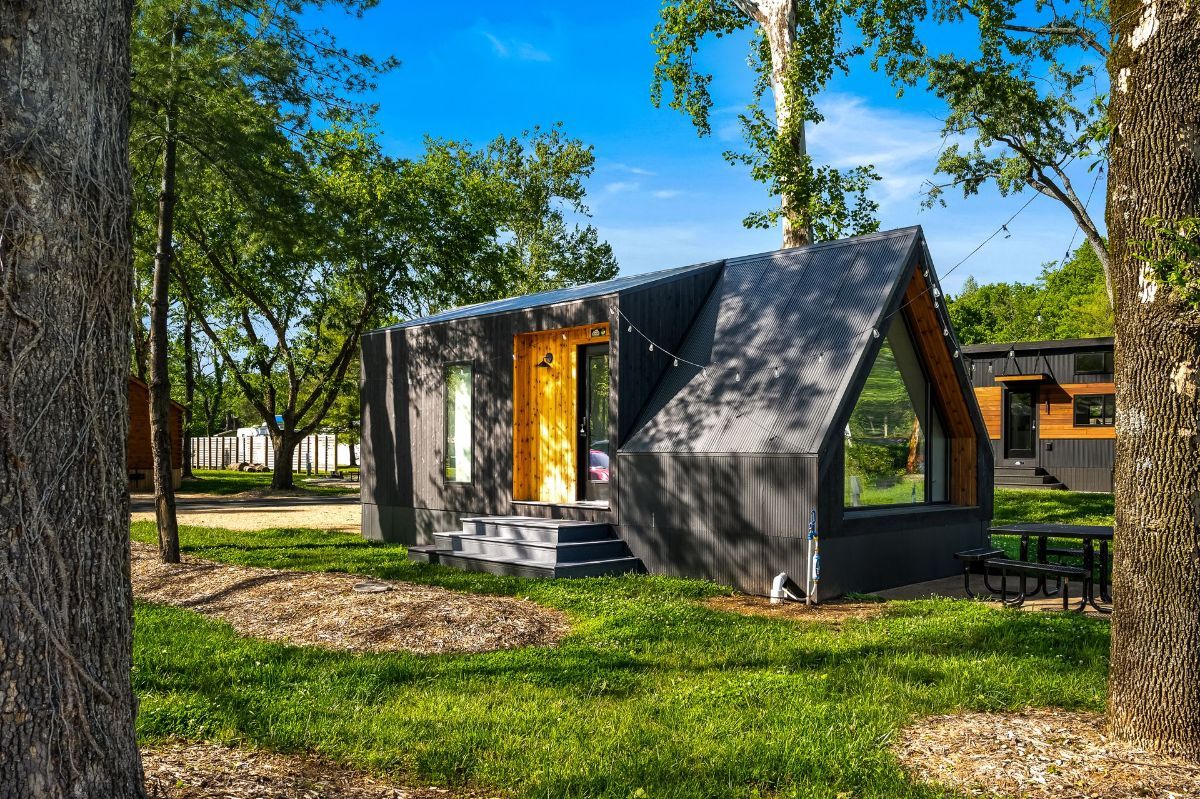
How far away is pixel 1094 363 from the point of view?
27.3 metres

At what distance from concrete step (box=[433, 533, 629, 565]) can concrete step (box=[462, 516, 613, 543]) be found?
9 cm

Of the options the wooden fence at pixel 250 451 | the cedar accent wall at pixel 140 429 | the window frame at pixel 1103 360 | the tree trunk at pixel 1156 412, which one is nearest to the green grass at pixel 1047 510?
the window frame at pixel 1103 360

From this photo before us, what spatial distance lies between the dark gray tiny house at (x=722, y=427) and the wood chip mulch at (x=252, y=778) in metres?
6.03

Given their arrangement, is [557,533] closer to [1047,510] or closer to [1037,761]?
[1037,761]

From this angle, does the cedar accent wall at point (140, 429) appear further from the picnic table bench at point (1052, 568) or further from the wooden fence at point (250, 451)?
the picnic table bench at point (1052, 568)

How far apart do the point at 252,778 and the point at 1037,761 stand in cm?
381

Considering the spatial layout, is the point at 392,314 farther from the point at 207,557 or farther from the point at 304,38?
the point at 304,38

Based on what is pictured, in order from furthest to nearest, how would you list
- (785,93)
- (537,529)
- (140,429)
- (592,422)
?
1. (140,429)
2. (785,93)
3. (592,422)
4. (537,529)

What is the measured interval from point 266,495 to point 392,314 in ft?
21.0

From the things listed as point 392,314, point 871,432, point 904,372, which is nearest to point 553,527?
point 871,432

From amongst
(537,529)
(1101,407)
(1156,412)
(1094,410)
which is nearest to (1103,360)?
(1101,407)

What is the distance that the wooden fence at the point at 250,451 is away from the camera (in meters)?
48.4

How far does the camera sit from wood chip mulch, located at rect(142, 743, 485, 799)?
13.6ft

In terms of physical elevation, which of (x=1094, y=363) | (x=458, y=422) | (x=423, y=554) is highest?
(x=1094, y=363)
